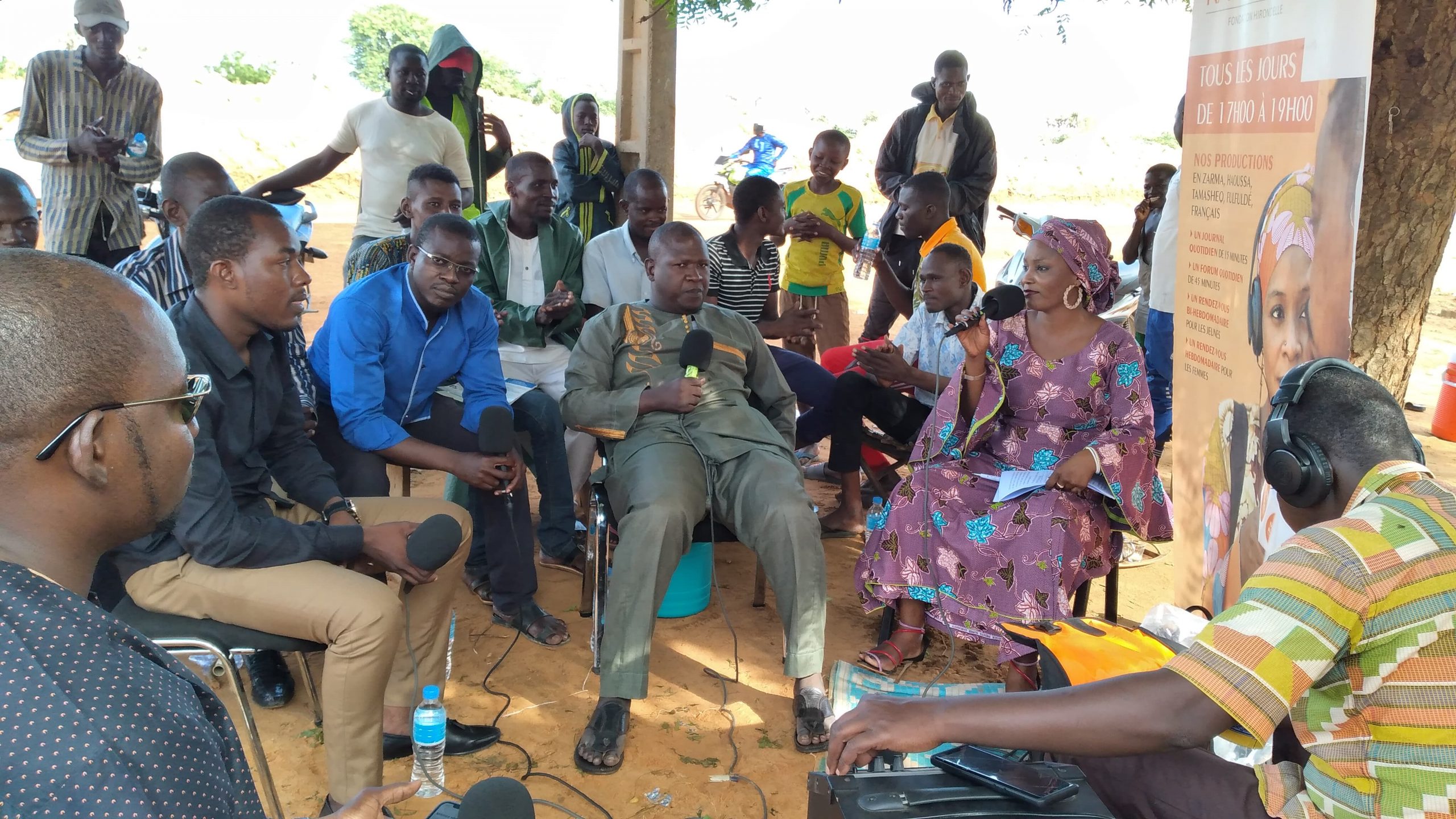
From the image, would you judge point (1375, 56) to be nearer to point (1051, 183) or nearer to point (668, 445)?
point (668, 445)

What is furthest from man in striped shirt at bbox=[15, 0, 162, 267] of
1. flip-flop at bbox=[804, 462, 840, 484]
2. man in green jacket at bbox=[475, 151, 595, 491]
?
flip-flop at bbox=[804, 462, 840, 484]

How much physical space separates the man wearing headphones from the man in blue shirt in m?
2.73

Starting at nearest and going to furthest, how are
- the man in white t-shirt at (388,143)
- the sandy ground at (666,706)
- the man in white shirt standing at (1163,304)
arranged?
the sandy ground at (666,706), the man in white shirt standing at (1163,304), the man in white t-shirt at (388,143)

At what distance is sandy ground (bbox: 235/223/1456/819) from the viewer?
3.34 meters

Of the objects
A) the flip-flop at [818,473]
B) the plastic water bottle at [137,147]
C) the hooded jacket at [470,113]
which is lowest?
the flip-flop at [818,473]

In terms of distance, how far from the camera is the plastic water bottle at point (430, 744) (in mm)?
3193

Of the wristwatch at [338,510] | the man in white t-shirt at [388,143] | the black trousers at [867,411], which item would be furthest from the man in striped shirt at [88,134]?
the black trousers at [867,411]

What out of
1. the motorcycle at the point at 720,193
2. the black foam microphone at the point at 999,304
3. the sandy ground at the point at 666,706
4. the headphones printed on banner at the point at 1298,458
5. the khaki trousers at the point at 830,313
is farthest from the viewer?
the motorcycle at the point at 720,193

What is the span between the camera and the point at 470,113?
22.9ft

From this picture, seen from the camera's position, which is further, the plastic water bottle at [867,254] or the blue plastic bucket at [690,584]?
the plastic water bottle at [867,254]

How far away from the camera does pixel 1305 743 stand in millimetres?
1841

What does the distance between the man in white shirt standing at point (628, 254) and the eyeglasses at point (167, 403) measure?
3.85 meters

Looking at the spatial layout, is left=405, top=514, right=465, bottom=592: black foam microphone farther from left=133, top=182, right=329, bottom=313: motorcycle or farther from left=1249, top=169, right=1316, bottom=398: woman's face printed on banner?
left=1249, top=169, right=1316, bottom=398: woman's face printed on banner

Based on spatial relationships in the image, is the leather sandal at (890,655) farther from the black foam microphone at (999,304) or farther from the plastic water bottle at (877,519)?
the black foam microphone at (999,304)
